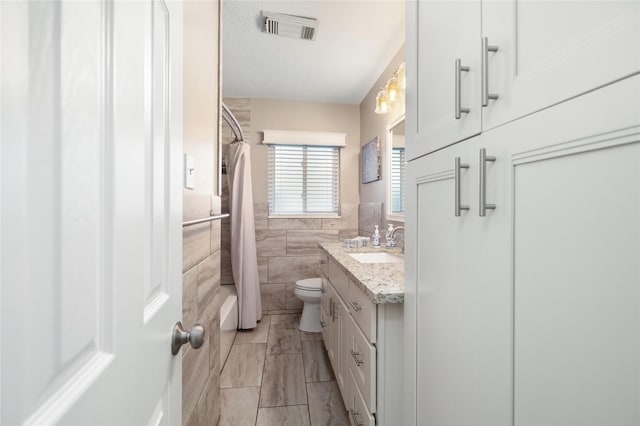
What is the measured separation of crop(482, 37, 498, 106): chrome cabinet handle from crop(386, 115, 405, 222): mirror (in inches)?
69.2

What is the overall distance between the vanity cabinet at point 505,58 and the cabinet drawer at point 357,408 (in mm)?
1098

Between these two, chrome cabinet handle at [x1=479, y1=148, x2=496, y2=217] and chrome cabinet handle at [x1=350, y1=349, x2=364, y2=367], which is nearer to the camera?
chrome cabinet handle at [x1=479, y1=148, x2=496, y2=217]

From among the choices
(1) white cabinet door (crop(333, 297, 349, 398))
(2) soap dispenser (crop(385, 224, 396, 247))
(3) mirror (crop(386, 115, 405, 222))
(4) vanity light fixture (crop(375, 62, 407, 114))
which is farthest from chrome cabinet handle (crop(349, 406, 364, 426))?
(4) vanity light fixture (crop(375, 62, 407, 114))

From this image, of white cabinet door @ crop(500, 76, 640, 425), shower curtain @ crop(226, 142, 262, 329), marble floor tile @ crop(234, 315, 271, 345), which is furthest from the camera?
shower curtain @ crop(226, 142, 262, 329)

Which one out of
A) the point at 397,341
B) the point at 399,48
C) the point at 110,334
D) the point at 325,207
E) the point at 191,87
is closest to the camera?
the point at 110,334

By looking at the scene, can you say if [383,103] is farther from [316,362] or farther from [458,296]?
[316,362]

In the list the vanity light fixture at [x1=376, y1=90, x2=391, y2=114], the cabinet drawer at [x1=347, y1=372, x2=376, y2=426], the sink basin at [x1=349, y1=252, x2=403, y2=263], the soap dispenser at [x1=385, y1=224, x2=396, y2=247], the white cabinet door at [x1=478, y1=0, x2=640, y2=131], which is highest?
the vanity light fixture at [x1=376, y1=90, x2=391, y2=114]

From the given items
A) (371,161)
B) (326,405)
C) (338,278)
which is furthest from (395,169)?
(326,405)

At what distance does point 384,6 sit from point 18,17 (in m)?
2.13

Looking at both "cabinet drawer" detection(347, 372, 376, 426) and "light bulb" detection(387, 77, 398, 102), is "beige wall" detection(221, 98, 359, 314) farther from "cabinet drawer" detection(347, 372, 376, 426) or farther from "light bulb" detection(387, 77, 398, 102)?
"cabinet drawer" detection(347, 372, 376, 426)

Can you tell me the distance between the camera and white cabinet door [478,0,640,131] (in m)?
0.39

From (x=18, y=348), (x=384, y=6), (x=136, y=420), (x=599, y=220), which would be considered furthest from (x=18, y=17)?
(x=384, y=6)

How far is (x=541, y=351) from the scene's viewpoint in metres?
0.52

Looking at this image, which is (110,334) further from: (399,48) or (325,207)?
(325,207)
